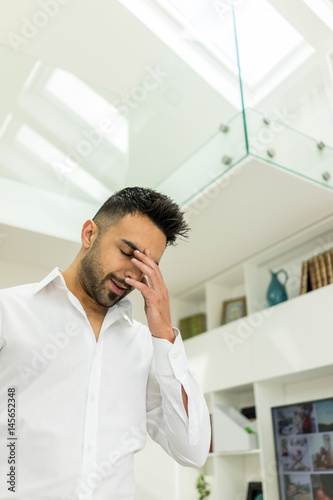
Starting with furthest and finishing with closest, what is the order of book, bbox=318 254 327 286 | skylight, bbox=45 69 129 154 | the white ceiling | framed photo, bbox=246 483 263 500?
1. skylight, bbox=45 69 129 154
2. framed photo, bbox=246 483 263 500
3. book, bbox=318 254 327 286
4. the white ceiling

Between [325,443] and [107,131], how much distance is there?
224cm

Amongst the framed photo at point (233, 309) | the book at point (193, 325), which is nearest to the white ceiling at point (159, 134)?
the framed photo at point (233, 309)

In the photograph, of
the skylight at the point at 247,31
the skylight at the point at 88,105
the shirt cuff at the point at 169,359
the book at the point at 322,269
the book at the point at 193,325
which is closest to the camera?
the shirt cuff at the point at 169,359

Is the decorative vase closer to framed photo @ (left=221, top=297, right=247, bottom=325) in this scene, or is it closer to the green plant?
framed photo @ (left=221, top=297, right=247, bottom=325)

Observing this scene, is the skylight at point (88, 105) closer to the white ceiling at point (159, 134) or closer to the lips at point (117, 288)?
the white ceiling at point (159, 134)

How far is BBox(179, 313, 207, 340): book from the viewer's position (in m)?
3.68

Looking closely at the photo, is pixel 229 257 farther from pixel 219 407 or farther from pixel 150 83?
pixel 150 83

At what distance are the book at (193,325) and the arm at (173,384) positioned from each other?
2.58 m

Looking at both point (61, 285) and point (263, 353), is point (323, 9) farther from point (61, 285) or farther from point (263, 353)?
point (61, 285)

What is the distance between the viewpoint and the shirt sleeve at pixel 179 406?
1029 mm

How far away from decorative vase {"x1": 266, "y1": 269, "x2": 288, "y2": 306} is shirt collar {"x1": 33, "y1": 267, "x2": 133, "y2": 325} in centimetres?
196

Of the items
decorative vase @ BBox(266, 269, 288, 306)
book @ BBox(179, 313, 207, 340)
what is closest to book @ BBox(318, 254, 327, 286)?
decorative vase @ BBox(266, 269, 288, 306)

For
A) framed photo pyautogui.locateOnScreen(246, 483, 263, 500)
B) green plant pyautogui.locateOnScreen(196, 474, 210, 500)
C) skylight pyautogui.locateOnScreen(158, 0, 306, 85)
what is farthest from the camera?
green plant pyautogui.locateOnScreen(196, 474, 210, 500)

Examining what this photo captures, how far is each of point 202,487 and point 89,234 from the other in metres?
2.56
